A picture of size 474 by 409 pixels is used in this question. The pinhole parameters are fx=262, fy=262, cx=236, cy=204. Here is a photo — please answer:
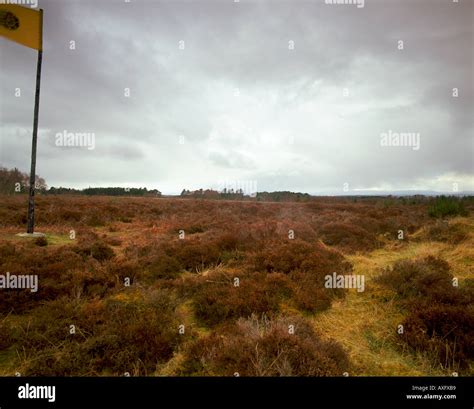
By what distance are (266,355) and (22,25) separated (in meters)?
14.3

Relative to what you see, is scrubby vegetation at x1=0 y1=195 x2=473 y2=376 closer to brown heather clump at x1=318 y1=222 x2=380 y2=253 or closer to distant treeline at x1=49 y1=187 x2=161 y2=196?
brown heather clump at x1=318 y1=222 x2=380 y2=253

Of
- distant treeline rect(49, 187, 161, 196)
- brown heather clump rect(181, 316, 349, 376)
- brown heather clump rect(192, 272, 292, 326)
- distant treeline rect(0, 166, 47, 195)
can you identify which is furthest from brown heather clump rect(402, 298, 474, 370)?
distant treeline rect(49, 187, 161, 196)

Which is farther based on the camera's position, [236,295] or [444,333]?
[236,295]

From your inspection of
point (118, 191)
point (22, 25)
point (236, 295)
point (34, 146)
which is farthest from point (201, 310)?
point (118, 191)

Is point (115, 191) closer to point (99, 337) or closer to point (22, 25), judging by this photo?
point (22, 25)

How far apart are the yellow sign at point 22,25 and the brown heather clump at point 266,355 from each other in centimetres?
1317

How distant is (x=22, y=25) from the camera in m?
10.2

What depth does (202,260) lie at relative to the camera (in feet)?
26.5

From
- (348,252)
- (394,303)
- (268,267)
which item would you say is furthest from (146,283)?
(348,252)

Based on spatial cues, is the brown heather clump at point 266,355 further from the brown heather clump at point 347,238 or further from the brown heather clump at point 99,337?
the brown heather clump at point 347,238

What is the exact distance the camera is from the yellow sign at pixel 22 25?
386 inches

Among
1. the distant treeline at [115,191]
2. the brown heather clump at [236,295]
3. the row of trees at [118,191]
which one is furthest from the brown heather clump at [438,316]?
the distant treeline at [115,191]

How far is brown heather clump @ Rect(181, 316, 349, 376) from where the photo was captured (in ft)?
10.5

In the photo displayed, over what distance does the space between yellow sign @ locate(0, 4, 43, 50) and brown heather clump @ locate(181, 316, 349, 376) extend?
13171 millimetres
